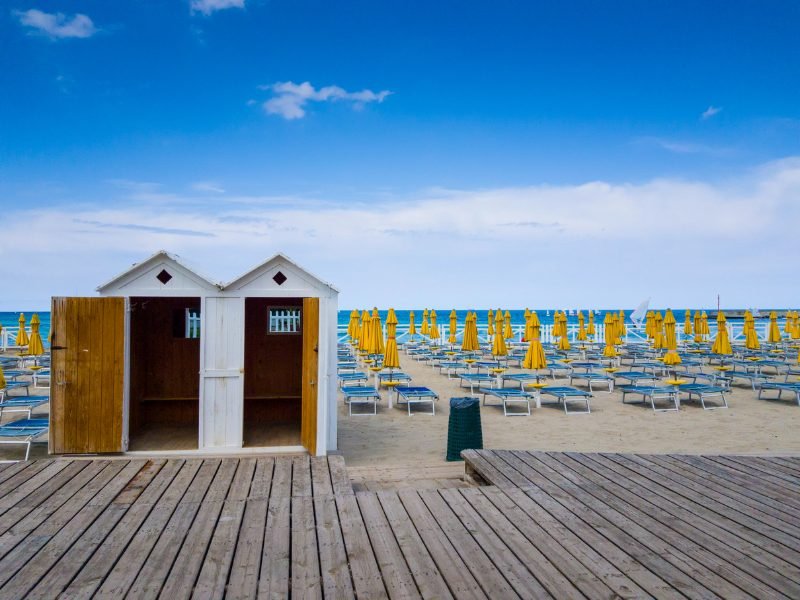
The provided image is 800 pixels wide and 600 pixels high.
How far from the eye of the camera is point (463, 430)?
721 centimetres

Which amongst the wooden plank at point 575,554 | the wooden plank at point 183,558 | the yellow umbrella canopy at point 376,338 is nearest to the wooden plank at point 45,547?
the wooden plank at point 183,558

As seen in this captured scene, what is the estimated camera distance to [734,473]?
5.20m

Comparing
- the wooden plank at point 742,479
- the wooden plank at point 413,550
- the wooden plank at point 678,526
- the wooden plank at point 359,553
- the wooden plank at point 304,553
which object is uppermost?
the wooden plank at point 304,553

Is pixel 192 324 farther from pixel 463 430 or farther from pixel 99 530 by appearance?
pixel 99 530

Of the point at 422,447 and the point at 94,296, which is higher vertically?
the point at 94,296

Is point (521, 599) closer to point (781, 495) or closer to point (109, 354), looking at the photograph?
point (781, 495)

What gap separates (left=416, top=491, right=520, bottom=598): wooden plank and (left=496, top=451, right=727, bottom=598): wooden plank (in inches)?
34.0

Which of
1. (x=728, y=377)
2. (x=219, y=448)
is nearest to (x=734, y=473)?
(x=219, y=448)

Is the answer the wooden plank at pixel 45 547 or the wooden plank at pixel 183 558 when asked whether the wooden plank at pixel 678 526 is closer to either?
the wooden plank at pixel 183 558

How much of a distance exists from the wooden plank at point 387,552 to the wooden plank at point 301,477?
619 millimetres

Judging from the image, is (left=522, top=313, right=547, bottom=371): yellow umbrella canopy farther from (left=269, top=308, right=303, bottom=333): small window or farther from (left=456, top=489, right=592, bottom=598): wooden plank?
(left=456, top=489, right=592, bottom=598): wooden plank

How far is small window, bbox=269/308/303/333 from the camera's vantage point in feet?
28.0

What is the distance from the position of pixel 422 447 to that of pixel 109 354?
4.68 metres

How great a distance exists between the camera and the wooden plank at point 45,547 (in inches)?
113
